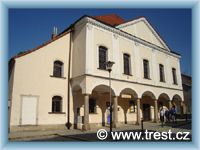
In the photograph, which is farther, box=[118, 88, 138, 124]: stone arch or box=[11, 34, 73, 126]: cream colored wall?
box=[118, 88, 138, 124]: stone arch

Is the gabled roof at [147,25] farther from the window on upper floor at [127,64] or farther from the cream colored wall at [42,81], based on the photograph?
the cream colored wall at [42,81]

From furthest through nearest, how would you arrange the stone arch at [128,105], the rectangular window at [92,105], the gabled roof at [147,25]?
the gabled roof at [147,25], the stone arch at [128,105], the rectangular window at [92,105]

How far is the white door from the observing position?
49.5ft

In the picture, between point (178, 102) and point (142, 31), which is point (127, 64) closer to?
point (142, 31)

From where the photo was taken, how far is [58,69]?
1747 cm

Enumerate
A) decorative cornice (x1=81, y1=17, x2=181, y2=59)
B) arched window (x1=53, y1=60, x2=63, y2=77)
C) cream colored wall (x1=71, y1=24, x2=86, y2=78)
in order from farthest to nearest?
decorative cornice (x1=81, y1=17, x2=181, y2=59) < arched window (x1=53, y1=60, x2=63, y2=77) < cream colored wall (x1=71, y1=24, x2=86, y2=78)

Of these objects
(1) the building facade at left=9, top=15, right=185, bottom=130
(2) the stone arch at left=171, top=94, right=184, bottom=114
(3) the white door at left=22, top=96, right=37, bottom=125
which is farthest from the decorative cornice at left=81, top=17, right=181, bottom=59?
(3) the white door at left=22, top=96, right=37, bottom=125

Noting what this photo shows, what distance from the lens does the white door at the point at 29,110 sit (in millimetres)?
15073

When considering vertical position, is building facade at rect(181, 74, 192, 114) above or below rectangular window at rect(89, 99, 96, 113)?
above

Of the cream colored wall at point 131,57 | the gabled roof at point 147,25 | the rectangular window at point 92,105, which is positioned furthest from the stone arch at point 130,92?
the gabled roof at point 147,25

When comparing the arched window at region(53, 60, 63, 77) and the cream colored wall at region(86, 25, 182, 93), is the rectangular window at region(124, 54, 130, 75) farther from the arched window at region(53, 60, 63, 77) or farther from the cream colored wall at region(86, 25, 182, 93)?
the arched window at region(53, 60, 63, 77)
